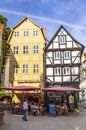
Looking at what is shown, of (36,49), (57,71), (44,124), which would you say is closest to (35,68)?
(36,49)

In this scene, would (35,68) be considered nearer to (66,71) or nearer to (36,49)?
(36,49)

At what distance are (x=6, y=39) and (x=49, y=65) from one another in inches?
349

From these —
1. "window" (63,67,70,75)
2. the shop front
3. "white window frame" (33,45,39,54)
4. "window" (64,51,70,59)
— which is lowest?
the shop front

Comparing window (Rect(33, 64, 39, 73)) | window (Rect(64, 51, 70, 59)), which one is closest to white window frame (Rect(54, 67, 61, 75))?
window (Rect(64, 51, 70, 59))

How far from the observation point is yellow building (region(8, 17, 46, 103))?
4353 cm

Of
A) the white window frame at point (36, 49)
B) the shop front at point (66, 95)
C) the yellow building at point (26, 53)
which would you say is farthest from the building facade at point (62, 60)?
the white window frame at point (36, 49)

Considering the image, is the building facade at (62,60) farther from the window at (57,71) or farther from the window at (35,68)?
the window at (35,68)

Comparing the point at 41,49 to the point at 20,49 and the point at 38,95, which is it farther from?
the point at 38,95

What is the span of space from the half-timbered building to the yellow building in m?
1.39

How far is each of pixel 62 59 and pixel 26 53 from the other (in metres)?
5.01

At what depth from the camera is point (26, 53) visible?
146 feet

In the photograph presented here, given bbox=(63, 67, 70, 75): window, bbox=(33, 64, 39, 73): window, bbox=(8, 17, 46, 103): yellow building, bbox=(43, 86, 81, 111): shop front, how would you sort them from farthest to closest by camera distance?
bbox=(33, 64, 39, 73): window, bbox=(8, 17, 46, 103): yellow building, bbox=(63, 67, 70, 75): window, bbox=(43, 86, 81, 111): shop front

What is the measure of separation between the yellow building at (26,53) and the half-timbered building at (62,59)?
4.58 feet

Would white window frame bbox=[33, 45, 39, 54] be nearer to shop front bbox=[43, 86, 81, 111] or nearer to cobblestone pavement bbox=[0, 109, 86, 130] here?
shop front bbox=[43, 86, 81, 111]
